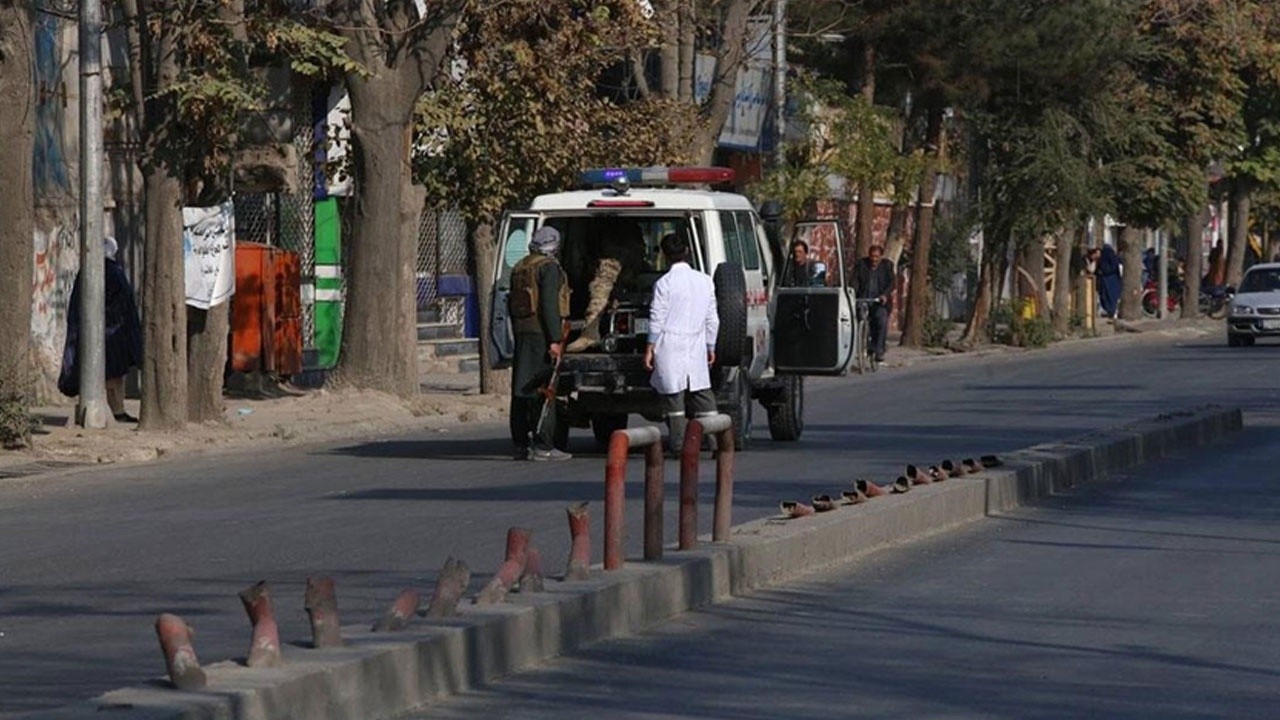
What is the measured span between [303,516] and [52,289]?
13.9 m

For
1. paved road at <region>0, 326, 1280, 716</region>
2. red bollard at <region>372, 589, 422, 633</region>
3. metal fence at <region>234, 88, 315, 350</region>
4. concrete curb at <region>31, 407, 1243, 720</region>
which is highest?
metal fence at <region>234, 88, 315, 350</region>

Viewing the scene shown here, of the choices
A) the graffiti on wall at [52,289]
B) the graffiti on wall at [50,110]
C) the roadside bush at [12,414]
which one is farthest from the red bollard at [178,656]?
the graffiti on wall at [50,110]

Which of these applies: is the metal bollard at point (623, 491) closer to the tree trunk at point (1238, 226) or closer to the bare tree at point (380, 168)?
the bare tree at point (380, 168)

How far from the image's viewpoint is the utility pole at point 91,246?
77.5 ft

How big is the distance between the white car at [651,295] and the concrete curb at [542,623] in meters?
4.20

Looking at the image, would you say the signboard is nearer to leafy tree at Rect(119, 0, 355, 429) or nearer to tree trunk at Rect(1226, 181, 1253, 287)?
leafy tree at Rect(119, 0, 355, 429)

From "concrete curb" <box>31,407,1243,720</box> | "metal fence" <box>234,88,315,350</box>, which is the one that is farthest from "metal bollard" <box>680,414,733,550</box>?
"metal fence" <box>234,88,315,350</box>

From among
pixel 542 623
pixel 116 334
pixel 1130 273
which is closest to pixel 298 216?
pixel 116 334

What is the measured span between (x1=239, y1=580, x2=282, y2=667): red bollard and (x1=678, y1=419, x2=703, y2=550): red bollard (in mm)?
4243

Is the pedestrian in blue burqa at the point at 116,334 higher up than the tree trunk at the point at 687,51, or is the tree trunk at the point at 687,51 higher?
the tree trunk at the point at 687,51

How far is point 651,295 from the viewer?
22312 millimetres

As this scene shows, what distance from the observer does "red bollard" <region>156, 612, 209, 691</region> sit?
8.09 metres

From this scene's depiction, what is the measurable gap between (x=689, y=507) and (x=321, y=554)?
260 centimetres

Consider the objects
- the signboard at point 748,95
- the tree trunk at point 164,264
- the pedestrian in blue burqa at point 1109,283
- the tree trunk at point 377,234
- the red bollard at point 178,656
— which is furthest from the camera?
the pedestrian in blue burqa at point 1109,283
